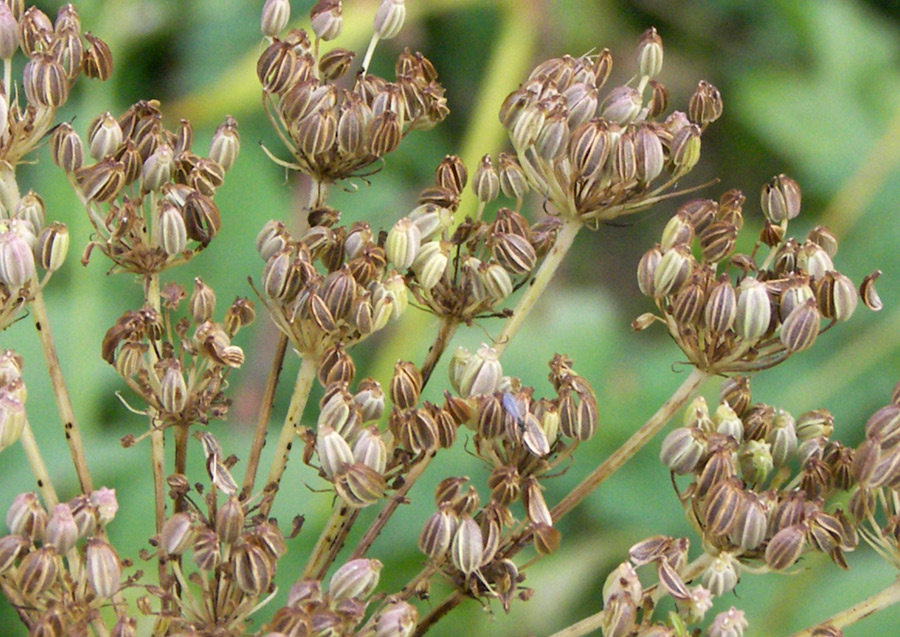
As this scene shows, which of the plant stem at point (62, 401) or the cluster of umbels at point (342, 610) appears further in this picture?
the plant stem at point (62, 401)

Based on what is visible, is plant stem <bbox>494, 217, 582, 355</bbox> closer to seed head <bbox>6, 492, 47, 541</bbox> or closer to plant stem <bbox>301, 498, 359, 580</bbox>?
plant stem <bbox>301, 498, 359, 580</bbox>

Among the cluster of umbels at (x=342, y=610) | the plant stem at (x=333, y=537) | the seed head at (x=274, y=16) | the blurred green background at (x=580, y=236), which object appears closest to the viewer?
the cluster of umbels at (x=342, y=610)

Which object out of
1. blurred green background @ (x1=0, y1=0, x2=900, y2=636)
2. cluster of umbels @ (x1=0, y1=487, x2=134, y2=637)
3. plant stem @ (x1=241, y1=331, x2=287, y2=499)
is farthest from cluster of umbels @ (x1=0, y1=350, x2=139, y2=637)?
blurred green background @ (x1=0, y1=0, x2=900, y2=636)

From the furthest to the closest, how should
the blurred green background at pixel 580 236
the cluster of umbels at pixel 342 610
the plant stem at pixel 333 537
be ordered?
1. the blurred green background at pixel 580 236
2. the plant stem at pixel 333 537
3. the cluster of umbels at pixel 342 610

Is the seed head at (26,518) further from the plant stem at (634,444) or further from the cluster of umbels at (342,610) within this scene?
the plant stem at (634,444)

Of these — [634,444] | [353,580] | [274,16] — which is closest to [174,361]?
[353,580]

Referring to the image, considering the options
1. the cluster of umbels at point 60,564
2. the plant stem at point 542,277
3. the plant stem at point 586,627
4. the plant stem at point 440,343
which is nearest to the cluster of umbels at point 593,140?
the plant stem at point 542,277

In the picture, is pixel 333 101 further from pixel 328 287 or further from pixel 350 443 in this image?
pixel 350 443
